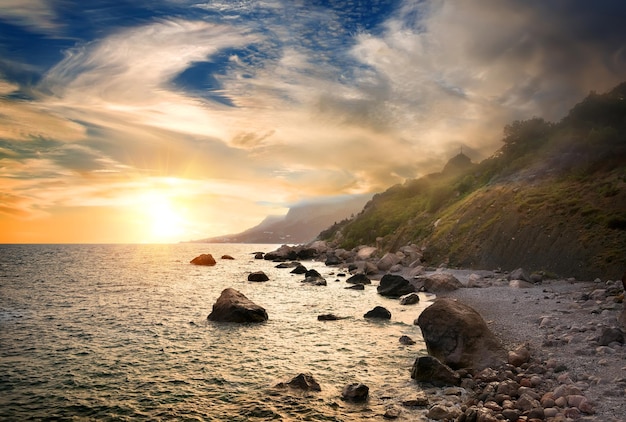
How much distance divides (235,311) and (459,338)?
16086 mm

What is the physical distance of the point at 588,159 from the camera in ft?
185

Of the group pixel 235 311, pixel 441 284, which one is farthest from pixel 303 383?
pixel 441 284

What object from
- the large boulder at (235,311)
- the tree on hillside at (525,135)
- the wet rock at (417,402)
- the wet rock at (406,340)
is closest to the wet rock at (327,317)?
the large boulder at (235,311)

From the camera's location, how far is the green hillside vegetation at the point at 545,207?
40.3 meters

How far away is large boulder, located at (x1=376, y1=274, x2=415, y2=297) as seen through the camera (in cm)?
3950

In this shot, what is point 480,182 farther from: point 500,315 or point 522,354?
point 522,354

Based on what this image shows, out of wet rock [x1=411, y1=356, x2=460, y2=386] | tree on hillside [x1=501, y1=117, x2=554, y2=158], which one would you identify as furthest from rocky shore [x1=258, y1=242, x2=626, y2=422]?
tree on hillside [x1=501, y1=117, x2=554, y2=158]

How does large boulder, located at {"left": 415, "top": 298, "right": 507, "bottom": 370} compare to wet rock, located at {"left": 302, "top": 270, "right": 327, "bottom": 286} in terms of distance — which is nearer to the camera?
large boulder, located at {"left": 415, "top": 298, "right": 507, "bottom": 370}

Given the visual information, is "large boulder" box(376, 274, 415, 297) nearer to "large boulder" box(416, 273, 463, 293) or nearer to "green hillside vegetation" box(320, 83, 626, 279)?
"large boulder" box(416, 273, 463, 293)

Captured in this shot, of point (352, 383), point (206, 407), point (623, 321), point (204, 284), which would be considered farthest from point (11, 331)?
point (623, 321)

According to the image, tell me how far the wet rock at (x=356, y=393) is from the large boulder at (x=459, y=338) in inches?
171

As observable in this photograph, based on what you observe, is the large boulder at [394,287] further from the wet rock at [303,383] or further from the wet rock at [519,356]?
the wet rock at [303,383]

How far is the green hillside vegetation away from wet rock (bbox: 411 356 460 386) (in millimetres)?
28492

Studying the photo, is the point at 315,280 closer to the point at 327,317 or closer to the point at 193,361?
the point at 327,317
